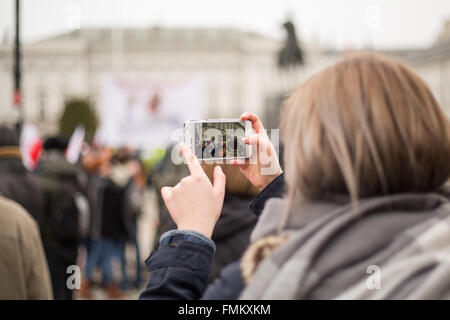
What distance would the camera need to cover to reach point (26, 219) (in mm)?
2096

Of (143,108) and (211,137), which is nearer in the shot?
(211,137)

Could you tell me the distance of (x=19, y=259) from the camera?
2000mm

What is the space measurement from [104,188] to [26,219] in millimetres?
3966

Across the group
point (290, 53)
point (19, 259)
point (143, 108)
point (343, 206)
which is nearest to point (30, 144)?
point (143, 108)

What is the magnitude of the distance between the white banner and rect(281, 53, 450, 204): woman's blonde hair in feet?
15.1

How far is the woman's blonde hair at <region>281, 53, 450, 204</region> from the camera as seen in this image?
0.98m

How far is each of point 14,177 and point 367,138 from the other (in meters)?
2.92

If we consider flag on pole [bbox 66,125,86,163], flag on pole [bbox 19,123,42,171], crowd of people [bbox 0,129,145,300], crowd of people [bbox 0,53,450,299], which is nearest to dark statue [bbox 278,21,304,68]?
crowd of people [bbox 0,129,145,300]

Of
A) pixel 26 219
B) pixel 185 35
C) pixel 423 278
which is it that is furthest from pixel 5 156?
pixel 185 35

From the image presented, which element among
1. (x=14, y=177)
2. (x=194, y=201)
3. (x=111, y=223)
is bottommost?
(x=111, y=223)

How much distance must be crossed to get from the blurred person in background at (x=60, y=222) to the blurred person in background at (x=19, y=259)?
2285mm

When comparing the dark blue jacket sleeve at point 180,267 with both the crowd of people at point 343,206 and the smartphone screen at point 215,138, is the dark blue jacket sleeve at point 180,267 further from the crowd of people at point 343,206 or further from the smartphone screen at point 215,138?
the smartphone screen at point 215,138

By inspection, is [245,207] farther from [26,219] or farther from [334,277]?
[334,277]

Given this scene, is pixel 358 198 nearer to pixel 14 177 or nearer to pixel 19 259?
pixel 19 259
